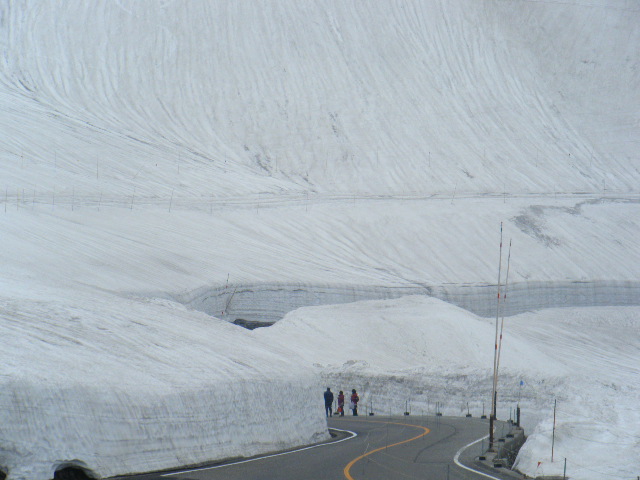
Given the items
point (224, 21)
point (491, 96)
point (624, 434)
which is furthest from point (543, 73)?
point (624, 434)

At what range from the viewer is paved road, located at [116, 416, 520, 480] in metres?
10.9

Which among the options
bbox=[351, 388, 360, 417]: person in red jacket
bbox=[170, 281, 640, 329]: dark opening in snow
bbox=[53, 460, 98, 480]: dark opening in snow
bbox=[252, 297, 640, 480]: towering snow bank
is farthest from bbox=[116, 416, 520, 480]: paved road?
bbox=[170, 281, 640, 329]: dark opening in snow

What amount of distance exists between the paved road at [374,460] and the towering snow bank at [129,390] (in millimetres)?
486

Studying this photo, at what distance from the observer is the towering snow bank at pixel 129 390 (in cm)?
989

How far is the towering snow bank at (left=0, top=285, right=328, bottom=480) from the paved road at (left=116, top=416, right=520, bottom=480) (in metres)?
0.49

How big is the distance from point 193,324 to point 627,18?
2039 inches

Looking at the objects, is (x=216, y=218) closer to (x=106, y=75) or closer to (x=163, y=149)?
(x=163, y=149)

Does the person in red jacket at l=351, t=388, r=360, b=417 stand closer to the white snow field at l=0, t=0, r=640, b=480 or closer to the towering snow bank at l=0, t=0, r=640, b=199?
the white snow field at l=0, t=0, r=640, b=480

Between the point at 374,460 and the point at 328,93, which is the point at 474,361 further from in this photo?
the point at 328,93

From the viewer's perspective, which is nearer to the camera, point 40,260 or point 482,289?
Result: point 40,260

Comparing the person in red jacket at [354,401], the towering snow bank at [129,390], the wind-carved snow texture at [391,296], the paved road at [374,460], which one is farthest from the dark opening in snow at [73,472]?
the wind-carved snow texture at [391,296]

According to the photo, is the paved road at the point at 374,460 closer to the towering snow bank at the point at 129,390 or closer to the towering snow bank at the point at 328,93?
the towering snow bank at the point at 129,390

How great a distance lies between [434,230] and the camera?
40094 millimetres

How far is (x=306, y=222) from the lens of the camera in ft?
127
